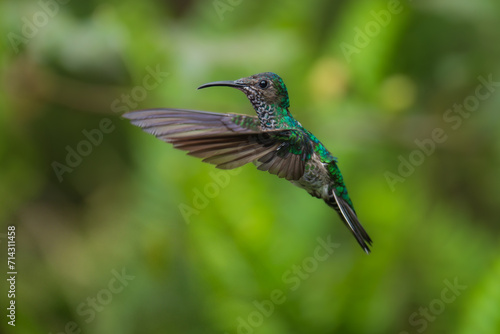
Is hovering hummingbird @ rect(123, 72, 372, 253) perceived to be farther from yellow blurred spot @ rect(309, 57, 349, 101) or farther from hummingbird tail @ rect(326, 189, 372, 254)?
yellow blurred spot @ rect(309, 57, 349, 101)

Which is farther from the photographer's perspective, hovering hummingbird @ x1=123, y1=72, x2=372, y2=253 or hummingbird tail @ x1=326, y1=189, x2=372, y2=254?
hummingbird tail @ x1=326, y1=189, x2=372, y2=254

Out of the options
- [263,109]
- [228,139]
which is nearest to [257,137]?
[228,139]

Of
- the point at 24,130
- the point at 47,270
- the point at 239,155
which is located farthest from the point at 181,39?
the point at 239,155

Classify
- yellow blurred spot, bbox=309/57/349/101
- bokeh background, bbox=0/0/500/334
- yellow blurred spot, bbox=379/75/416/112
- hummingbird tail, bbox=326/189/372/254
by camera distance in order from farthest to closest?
yellow blurred spot, bbox=379/75/416/112, yellow blurred spot, bbox=309/57/349/101, bokeh background, bbox=0/0/500/334, hummingbird tail, bbox=326/189/372/254

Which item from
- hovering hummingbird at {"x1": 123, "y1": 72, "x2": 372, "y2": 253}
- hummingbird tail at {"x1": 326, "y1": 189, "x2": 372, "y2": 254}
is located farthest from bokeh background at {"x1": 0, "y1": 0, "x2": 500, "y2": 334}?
hovering hummingbird at {"x1": 123, "y1": 72, "x2": 372, "y2": 253}

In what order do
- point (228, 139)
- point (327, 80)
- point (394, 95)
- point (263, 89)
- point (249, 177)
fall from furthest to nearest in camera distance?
point (394, 95), point (327, 80), point (249, 177), point (263, 89), point (228, 139)

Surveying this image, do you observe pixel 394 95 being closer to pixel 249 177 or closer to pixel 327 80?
pixel 327 80

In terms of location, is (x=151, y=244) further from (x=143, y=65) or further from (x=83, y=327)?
(x=143, y=65)

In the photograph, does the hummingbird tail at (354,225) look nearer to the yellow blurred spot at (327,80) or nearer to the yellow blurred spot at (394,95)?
the yellow blurred spot at (327,80)
